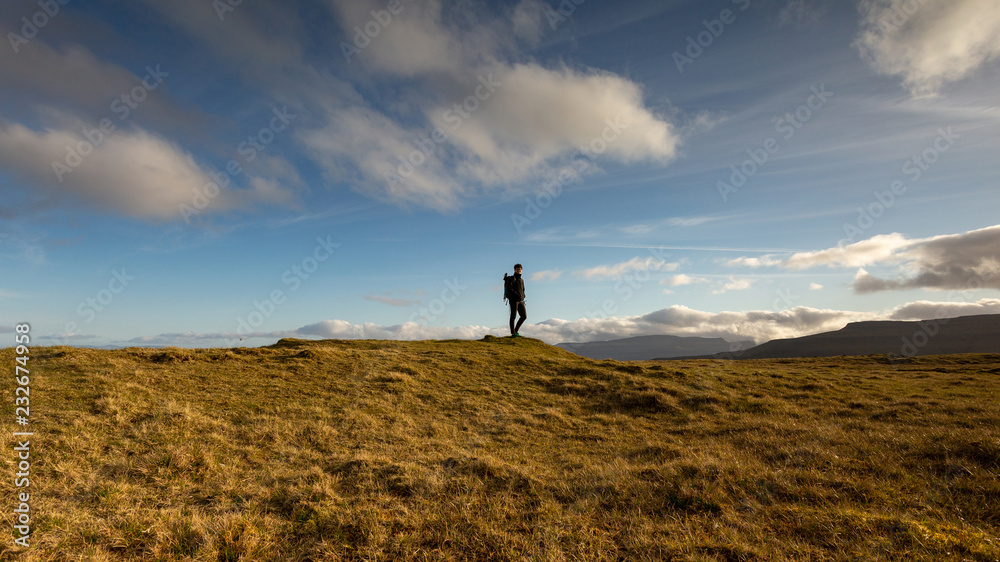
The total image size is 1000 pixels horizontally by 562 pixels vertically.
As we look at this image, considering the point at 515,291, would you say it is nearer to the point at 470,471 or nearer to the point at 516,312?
the point at 516,312

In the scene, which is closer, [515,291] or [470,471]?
[470,471]

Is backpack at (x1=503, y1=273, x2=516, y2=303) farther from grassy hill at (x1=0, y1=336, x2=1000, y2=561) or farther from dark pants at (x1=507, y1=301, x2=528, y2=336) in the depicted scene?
grassy hill at (x1=0, y1=336, x2=1000, y2=561)

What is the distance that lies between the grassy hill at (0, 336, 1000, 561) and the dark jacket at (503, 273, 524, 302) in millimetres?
11984

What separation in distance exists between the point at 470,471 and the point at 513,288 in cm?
2069

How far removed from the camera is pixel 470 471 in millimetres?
8938

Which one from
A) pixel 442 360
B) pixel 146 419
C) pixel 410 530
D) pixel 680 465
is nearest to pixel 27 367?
pixel 146 419

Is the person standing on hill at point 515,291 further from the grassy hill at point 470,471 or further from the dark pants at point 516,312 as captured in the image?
the grassy hill at point 470,471

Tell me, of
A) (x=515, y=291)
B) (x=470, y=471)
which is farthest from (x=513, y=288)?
(x=470, y=471)

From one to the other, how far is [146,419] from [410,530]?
9860 millimetres

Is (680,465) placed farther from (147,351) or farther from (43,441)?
(147,351)

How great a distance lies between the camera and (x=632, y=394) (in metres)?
18.3

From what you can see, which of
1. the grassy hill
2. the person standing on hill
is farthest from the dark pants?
the grassy hill

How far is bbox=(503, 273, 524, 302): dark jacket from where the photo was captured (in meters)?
29.2

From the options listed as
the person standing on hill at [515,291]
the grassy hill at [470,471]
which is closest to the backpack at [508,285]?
the person standing on hill at [515,291]
